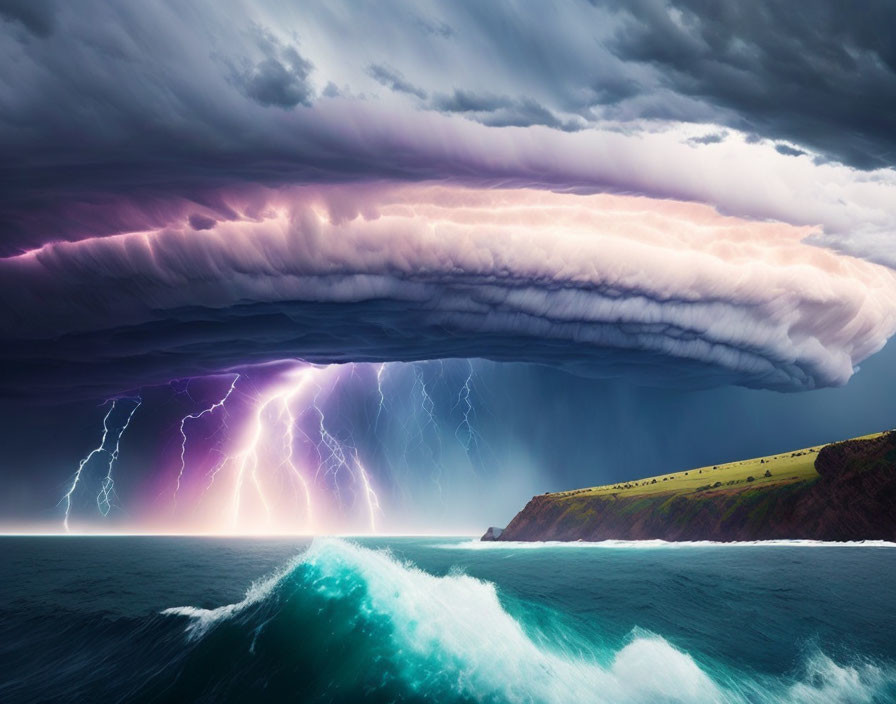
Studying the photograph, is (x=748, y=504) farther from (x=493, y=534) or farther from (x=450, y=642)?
(x=450, y=642)

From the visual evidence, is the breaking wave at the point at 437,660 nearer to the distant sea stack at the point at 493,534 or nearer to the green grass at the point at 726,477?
the green grass at the point at 726,477

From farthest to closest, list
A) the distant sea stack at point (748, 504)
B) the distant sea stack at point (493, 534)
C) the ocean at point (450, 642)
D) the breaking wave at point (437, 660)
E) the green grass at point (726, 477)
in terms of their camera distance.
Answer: the distant sea stack at point (493, 534) → the green grass at point (726, 477) → the distant sea stack at point (748, 504) → the ocean at point (450, 642) → the breaking wave at point (437, 660)

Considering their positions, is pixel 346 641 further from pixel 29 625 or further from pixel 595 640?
pixel 29 625

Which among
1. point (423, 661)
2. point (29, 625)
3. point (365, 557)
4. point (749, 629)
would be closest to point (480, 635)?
point (423, 661)

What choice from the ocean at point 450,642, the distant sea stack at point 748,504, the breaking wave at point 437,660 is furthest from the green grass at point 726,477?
the breaking wave at point 437,660

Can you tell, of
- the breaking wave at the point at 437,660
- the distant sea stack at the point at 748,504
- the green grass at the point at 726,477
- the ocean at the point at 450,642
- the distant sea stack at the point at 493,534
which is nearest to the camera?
the breaking wave at the point at 437,660

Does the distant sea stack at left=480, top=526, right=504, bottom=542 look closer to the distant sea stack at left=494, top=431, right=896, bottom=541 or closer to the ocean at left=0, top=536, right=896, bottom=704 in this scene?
the distant sea stack at left=494, top=431, right=896, bottom=541

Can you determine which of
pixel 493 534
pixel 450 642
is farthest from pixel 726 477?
pixel 450 642
